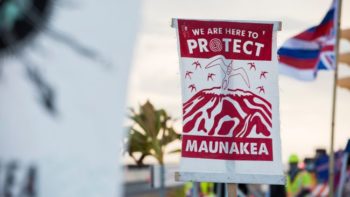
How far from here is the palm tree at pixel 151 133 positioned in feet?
147

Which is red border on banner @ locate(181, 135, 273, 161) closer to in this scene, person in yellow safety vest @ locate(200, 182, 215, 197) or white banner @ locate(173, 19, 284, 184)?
white banner @ locate(173, 19, 284, 184)

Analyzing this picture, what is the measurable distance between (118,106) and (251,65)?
582 centimetres

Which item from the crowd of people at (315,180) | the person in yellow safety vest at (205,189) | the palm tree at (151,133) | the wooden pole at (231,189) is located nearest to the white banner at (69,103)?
the wooden pole at (231,189)

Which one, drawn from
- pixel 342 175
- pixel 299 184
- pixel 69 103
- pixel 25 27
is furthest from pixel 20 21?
pixel 299 184

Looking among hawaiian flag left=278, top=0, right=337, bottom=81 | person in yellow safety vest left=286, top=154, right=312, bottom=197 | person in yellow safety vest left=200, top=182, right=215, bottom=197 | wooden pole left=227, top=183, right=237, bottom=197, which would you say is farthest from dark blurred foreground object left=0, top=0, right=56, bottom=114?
person in yellow safety vest left=200, top=182, right=215, bottom=197

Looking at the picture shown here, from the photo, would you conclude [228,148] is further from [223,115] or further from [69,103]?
[69,103]

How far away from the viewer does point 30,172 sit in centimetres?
273

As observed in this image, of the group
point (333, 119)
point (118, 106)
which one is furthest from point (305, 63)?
point (118, 106)

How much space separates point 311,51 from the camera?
1192 centimetres

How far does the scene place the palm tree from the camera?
44.8m

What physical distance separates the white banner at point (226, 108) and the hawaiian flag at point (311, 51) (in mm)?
2753

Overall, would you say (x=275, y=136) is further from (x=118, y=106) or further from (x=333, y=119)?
(x=118, y=106)

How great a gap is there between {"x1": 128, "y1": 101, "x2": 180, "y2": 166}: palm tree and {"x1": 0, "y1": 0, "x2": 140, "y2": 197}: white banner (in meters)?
40.7

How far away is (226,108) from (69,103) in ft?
19.5
